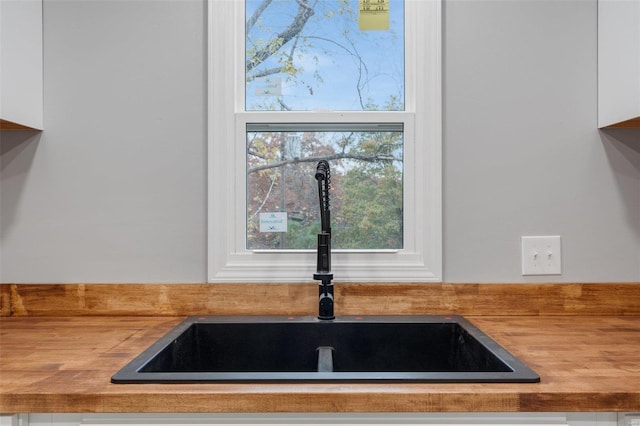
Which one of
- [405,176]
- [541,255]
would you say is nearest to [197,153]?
[405,176]

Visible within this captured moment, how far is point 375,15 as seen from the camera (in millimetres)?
1526

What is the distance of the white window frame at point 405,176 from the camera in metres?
1.47

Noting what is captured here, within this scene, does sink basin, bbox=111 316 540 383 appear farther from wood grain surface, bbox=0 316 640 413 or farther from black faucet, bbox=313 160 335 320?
wood grain surface, bbox=0 316 640 413

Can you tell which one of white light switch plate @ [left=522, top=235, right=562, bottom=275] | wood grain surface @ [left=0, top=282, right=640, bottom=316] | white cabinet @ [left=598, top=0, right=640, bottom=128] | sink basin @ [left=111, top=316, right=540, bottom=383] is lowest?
sink basin @ [left=111, top=316, right=540, bottom=383]

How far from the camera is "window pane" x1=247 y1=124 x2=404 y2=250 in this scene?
4.97ft

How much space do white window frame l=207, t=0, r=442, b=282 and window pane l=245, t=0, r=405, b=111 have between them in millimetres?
48

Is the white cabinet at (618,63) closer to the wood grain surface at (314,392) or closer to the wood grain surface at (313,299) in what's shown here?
the wood grain surface at (313,299)

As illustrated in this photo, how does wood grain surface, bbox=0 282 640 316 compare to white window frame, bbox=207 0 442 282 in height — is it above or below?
below

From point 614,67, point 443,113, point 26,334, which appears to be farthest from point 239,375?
point 614,67

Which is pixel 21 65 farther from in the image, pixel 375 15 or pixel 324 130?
pixel 375 15

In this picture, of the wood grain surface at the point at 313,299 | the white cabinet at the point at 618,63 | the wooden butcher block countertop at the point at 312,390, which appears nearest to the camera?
the wooden butcher block countertop at the point at 312,390

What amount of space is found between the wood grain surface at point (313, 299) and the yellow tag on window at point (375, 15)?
2.70 ft

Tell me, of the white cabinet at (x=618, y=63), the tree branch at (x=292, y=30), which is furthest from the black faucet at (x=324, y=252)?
the white cabinet at (x=618, y=63)

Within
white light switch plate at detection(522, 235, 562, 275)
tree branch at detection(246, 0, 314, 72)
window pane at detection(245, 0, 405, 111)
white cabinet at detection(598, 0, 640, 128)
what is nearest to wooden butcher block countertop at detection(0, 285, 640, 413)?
white light switch plate at detection(522, 235, 562, 275)
